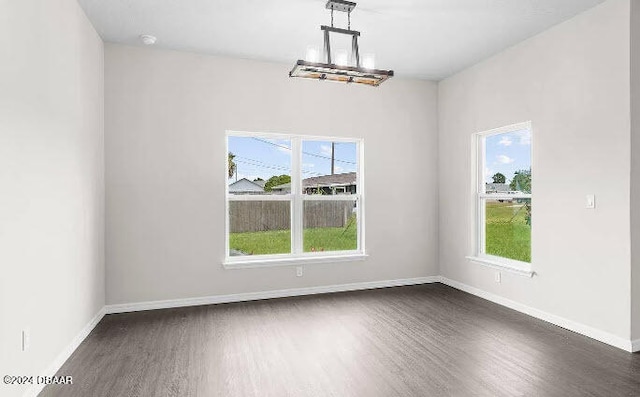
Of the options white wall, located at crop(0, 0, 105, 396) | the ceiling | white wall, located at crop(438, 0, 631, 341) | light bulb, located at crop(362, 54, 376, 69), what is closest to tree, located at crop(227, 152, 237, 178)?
the ceiling

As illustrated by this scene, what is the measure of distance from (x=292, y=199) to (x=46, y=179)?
2.70 meters

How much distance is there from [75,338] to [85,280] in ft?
1.67

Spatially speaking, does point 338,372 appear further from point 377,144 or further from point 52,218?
point 377,144

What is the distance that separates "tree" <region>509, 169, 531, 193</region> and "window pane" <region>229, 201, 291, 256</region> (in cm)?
264

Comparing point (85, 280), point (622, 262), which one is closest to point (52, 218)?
point (85, 280)

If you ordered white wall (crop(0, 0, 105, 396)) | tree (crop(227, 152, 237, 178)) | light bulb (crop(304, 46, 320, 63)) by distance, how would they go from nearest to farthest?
1. white wall (crop(0, 0, 105, 396))
2. light bulb (crop(304, 46, 320, 63))
3. tree (crop(227, 152, 237, 178))

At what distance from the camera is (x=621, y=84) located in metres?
3.12

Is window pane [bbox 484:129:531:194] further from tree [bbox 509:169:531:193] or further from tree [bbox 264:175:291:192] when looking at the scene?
tree [bbox 264:175:291:192]

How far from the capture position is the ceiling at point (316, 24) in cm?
327

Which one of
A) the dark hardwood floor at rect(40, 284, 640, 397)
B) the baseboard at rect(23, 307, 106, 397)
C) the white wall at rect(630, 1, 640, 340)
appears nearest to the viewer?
the baseboard at rect(23, 307, 106, 397)

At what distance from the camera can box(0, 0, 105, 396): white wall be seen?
2119 mm

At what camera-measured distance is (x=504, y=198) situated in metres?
4.47

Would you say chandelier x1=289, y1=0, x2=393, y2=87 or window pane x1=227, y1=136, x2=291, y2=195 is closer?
chandelier x1=289, y1=0, x2=393, y2=87

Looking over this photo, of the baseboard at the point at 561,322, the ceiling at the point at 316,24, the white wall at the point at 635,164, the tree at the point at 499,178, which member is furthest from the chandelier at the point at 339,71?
the baseboard at the point at 561,322
